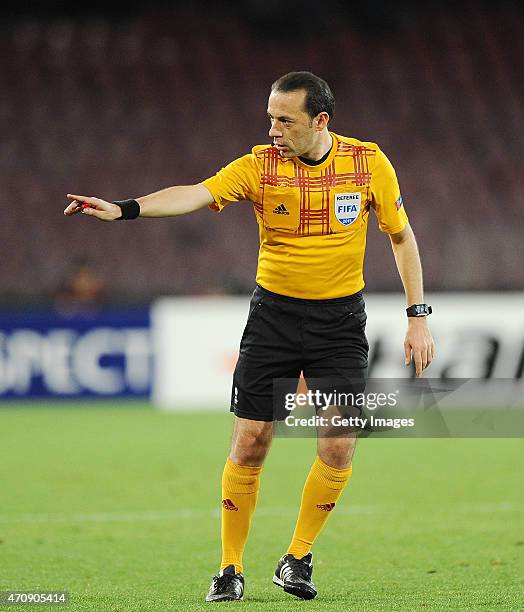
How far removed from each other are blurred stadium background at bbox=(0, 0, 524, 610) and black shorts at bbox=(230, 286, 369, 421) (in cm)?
383

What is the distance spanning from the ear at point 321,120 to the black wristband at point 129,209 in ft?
2.32

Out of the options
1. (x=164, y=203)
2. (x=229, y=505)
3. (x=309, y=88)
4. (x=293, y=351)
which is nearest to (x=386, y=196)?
(x=309, y=88)

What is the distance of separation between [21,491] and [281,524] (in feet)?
6.45

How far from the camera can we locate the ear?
4.34 m

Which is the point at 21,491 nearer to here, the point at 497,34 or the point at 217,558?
the point at 217,558

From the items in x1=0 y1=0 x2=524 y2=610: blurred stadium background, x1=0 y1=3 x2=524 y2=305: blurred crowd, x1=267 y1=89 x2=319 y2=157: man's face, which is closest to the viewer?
x1=267 y1=89 x2=319 y2=157: man's face

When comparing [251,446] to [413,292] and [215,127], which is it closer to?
[413,292]

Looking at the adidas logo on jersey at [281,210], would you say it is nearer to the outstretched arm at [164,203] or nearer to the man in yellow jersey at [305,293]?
the man in yellow jersey at [305,293]

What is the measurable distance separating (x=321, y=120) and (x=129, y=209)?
77cm

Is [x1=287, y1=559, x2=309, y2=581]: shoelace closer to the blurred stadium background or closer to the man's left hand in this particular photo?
the man's left hand

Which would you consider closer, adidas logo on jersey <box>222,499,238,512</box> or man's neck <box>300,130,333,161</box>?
man's neck <box>300,130,333,161</box>

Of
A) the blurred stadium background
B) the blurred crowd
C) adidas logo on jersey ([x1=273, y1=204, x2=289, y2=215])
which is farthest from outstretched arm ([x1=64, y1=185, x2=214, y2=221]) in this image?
the blurred crowd

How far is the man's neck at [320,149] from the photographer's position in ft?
14.5

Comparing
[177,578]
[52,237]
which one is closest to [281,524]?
[177,578]
